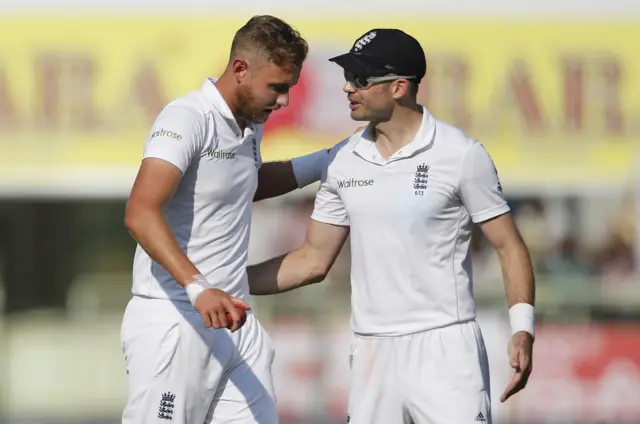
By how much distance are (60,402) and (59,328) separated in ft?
2.71

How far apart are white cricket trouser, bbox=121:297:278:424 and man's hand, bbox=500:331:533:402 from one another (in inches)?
42.6

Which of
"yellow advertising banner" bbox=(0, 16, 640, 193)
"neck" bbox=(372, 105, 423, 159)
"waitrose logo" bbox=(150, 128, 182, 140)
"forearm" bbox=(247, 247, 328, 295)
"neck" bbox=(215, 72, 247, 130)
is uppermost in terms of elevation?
"yellow advertising banner" bbox=(0, 16, 640, 193)

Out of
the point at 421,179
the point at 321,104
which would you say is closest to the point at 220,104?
the point at 421,179

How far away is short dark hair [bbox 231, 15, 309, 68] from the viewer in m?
6.01

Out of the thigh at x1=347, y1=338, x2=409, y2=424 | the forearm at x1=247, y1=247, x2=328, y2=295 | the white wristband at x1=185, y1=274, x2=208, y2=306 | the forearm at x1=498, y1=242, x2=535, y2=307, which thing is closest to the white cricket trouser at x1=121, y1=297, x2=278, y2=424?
the thigh at x1=347, y1=338, x2=409, y2=424

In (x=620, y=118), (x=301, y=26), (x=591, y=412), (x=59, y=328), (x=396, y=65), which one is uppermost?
(x=301, y=26)

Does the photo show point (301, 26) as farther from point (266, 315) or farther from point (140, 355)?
point (140, 355)

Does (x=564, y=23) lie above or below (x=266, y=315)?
above

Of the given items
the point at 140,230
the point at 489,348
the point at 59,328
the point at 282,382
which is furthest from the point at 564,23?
the point at 140,230

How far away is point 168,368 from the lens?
592cm

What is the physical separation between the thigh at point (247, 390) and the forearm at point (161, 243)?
698mm

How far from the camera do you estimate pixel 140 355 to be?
595 cm

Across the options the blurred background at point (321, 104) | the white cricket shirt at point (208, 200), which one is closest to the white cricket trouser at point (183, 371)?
the white cricket shirt at point (208, 200)

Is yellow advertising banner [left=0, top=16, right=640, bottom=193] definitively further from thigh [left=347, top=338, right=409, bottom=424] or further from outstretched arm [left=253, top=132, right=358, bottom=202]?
thigh [left=347, top=338, right=409, bottom=424]
